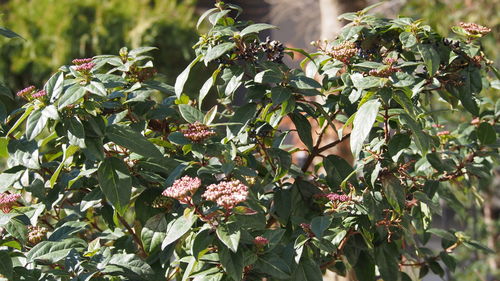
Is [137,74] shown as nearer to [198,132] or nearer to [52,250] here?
[198,132]

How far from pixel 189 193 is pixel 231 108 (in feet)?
2.35

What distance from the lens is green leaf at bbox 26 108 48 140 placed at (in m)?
1.29

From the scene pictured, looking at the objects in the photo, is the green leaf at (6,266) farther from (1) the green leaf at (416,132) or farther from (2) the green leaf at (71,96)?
(1) the green leaf at (416,132)

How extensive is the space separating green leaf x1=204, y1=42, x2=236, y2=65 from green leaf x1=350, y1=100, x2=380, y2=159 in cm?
30

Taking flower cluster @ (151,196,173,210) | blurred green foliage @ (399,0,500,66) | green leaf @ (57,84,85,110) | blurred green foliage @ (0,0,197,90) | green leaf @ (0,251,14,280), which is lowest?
green leaf @ (0,251,14,280)

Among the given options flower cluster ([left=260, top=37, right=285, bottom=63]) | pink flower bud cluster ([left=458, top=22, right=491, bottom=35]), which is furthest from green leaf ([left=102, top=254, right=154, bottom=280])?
pink flower bud cluster ([left=458, top=22, right=491, bottom=35])

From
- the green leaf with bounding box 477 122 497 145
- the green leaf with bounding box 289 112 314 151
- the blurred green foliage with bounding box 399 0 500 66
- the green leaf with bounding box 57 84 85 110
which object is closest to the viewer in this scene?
the green leaf with bounding box 57 84 85 110

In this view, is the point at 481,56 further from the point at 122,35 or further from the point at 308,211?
the point at 122,35

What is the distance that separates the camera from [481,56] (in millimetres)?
1678

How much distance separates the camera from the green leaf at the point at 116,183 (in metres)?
1.36

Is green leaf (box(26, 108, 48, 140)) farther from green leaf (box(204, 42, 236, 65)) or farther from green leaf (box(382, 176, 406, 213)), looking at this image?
green leaf (box(382, 176, 406, 213))

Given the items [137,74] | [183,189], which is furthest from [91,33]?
[183,189]

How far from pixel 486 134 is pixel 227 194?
3.23ft

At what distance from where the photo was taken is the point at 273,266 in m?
1.29
